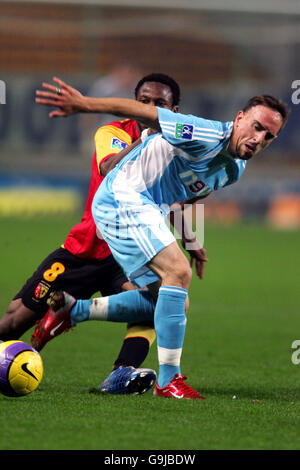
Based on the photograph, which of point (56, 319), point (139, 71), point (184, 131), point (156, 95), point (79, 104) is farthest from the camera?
point (139, 71)

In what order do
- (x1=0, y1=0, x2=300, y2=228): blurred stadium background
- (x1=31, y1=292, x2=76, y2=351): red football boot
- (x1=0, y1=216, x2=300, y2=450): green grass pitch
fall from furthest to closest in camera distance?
(x1=0, y1=0, x2=300, y2=228): blurred stadium background
(x1=31, y1=292, x2=76, y2=351): red football boot
(x1=0, y1=216, x2=300, y2=450): green grass pitch

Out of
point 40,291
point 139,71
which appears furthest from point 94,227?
point 139,71

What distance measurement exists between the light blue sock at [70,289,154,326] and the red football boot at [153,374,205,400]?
68 centimetres

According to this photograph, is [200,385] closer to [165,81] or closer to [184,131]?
[184,131]

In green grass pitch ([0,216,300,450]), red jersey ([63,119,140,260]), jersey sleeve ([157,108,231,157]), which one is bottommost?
green grass pitch ([0,216,300,450])

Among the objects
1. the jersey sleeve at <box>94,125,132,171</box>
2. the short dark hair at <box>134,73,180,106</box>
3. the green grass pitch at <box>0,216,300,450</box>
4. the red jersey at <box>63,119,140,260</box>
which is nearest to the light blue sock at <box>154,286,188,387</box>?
the green grass pitch at <box>0,216,300,450</box>

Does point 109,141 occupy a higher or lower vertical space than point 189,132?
lower

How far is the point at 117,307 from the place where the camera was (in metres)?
5.35

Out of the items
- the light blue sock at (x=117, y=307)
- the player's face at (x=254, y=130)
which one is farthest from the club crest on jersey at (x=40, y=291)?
the player's face at (x=254, y=130)

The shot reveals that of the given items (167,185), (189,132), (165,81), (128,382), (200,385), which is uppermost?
(165,81)

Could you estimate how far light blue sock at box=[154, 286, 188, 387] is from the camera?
4.76 metres

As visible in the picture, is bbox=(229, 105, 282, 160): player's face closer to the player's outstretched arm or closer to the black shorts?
the player's outstretched arm

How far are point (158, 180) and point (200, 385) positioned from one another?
4.64 ft
